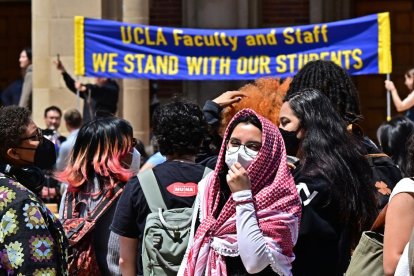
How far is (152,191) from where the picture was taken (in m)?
5.47

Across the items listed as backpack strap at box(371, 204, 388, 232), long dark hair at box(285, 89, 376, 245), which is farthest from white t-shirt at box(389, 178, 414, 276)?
long dark hair at box(285, 89, 376, 245)

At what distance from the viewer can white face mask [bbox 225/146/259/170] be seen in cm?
489

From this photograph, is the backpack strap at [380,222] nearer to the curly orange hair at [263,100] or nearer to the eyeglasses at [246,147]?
the eyeglasses at [246,147]

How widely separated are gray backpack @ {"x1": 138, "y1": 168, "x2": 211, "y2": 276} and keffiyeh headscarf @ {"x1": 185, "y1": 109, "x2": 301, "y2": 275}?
1.33ft

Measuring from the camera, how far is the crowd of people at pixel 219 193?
4.77m

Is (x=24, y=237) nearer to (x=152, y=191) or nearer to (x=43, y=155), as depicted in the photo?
(x=43, y=155)

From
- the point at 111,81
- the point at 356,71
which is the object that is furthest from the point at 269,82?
the point at 111,81

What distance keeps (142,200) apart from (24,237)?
88 centimetres

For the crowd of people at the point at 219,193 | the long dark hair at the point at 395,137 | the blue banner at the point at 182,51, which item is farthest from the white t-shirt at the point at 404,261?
the blue banner at the point at 182,51

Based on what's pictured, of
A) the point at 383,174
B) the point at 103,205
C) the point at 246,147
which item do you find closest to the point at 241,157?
the point at 246,147

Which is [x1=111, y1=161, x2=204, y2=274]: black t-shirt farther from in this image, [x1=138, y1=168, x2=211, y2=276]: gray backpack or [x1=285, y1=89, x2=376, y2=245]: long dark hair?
[x1=285, y1=89, x2=376, y2=245]: long dark hair

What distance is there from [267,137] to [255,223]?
0.39m

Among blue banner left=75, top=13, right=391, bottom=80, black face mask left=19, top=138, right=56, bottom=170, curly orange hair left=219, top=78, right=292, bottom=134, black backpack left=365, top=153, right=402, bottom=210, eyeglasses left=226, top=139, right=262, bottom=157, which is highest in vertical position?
blue banner left=75, top=13, right=391, bottom=80

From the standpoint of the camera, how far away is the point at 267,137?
4895 mm
